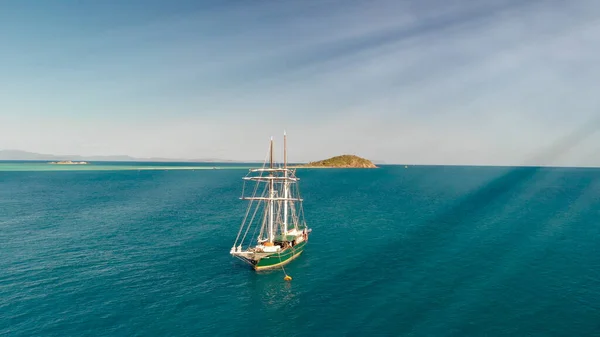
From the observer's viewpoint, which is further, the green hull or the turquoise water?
the green hull

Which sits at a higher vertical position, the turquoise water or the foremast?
the foremast

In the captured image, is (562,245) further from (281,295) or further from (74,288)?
(74,288)

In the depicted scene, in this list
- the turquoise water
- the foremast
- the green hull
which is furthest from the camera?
the foremast

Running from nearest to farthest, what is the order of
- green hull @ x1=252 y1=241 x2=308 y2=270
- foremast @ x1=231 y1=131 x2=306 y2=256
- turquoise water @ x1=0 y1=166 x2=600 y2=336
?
1. turquoise water @ x1=0 y1=166 x2=600 y2=336
2. green hull @ x1=252 y1=241 x2=308 y2=270
3. foremast @ x1=231 y1=131 x2=306 y2=256

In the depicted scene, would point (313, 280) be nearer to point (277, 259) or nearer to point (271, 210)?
point (277, 259)

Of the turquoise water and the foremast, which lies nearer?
the turquoise water

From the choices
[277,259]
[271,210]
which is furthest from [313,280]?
[271,210]
